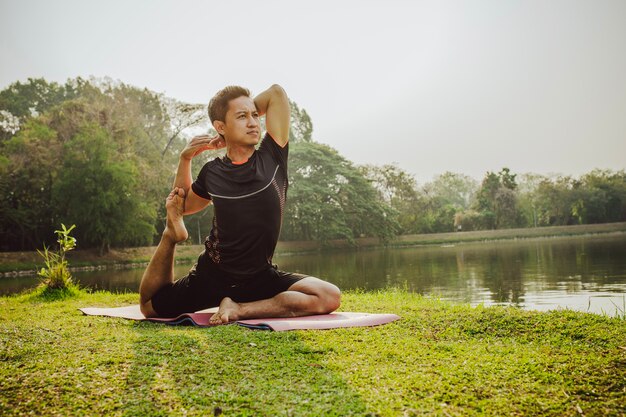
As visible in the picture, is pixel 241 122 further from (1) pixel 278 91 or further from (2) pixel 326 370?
(2) pixel 326 370

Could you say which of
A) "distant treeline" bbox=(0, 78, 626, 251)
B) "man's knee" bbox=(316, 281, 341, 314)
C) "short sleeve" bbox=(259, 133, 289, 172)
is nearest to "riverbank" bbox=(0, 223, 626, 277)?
"distant treeline" bbox=(0, 78, 626, 251)

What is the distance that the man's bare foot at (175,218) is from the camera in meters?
3.37

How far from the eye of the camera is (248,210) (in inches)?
125

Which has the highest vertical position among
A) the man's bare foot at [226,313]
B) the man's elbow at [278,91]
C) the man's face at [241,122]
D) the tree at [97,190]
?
the tree at [97,190]

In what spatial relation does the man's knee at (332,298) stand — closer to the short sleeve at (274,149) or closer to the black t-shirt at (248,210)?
the black t-shirt at (248,210)

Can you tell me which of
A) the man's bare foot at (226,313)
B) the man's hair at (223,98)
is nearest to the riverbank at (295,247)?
the man's bare foot at (226,313)

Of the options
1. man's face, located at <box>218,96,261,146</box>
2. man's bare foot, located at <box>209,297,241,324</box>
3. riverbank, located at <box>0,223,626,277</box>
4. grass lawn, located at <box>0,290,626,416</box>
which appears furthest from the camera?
riverbank, located at <box>0,223,626,277</box>

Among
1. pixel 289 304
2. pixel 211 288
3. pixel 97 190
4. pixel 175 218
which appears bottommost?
pixel 289 304

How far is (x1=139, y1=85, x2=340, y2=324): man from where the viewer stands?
3.20m

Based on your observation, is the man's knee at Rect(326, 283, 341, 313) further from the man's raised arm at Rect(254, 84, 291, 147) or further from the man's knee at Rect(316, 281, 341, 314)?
the man's raised arm at Rect(254, 84, 291, 147)

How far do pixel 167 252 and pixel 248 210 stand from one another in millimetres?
792

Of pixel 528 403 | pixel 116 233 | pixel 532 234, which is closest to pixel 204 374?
pixel 528 403

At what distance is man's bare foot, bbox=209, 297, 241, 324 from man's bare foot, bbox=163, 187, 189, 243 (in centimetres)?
60

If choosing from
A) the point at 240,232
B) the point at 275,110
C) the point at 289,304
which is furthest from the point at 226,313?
the point at 275,110
